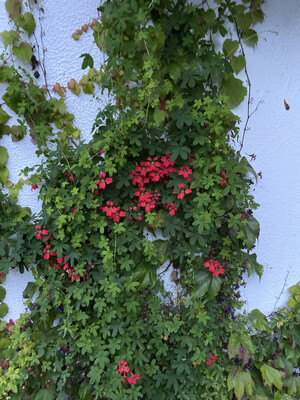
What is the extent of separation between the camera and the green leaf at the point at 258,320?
204 cm

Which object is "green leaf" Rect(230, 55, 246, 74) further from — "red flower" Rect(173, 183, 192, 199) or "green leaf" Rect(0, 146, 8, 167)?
"green leaf" Rect(0, 146, 8, 167)

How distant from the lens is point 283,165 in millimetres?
1986

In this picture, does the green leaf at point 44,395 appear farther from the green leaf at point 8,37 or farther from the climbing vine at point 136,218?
the green leaf at point 8,37

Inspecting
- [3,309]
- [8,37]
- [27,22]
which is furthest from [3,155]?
[3,309]

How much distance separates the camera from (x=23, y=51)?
67.7 inches

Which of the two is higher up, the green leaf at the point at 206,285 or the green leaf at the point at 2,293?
the green leaf at the point at 2,293

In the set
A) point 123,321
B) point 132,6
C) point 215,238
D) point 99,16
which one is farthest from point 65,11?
point 123,321

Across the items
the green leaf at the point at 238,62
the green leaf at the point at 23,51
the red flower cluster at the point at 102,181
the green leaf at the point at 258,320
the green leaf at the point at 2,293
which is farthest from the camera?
the green leaf at the point at 258,320

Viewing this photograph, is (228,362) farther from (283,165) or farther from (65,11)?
(65,11)

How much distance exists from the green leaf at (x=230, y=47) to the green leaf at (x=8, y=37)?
1227 mm

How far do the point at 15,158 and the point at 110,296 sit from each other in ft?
3.40

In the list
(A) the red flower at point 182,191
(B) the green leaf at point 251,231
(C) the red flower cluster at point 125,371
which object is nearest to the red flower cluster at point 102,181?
(A) the red flower at point 182,191

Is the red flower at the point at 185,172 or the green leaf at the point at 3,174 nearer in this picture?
the red flower at the point at 185,172

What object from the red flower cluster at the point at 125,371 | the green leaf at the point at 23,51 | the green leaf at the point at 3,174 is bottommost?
the red flower cluster at the point at 125,371
